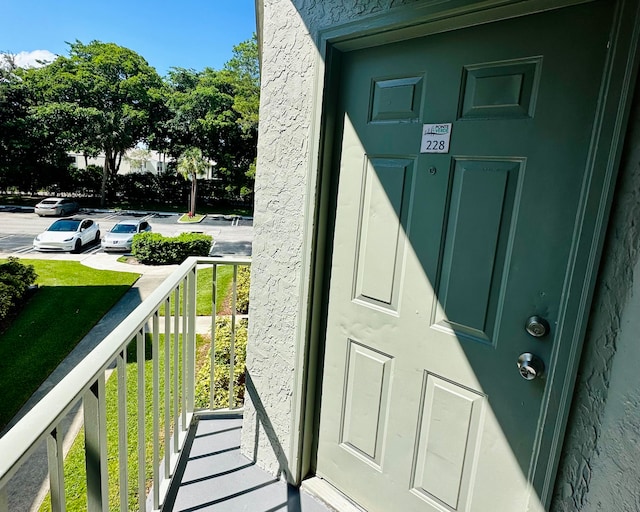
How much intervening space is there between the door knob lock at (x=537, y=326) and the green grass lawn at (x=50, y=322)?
480 cm

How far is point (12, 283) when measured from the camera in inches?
287

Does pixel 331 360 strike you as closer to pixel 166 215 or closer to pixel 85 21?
pixel 166 215

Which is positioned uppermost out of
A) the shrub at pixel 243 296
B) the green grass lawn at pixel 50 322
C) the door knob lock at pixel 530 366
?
the door knob lock at pixel 530 366

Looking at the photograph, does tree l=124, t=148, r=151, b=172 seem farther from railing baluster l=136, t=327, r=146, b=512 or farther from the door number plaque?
the door number plaque

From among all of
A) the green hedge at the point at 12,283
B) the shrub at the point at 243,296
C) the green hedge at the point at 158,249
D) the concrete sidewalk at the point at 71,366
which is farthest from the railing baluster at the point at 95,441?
the green hedge at the point at 158,249

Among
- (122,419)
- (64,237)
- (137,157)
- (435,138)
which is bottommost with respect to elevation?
(64,237)

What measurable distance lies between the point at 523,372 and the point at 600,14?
988 mm

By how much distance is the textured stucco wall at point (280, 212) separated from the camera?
5.14 feet

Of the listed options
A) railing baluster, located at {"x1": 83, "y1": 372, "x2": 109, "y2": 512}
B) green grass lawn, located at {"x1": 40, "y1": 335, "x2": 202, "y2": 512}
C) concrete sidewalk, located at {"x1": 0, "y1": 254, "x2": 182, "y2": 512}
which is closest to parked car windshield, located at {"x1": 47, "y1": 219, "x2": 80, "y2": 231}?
concrete sidewalk, located at {"x1": 0, "y1": 254, "x2": 182, "y2": 512}

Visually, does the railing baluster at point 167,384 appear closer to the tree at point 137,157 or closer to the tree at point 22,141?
the tree at point 22,141

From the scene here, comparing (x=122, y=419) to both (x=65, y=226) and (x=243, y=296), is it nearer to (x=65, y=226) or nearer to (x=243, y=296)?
(x=243, y=296)

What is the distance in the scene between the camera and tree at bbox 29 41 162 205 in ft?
70.0

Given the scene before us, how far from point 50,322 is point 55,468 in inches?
284

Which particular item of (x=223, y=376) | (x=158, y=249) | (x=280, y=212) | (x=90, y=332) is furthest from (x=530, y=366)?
(x=158, y=249)
